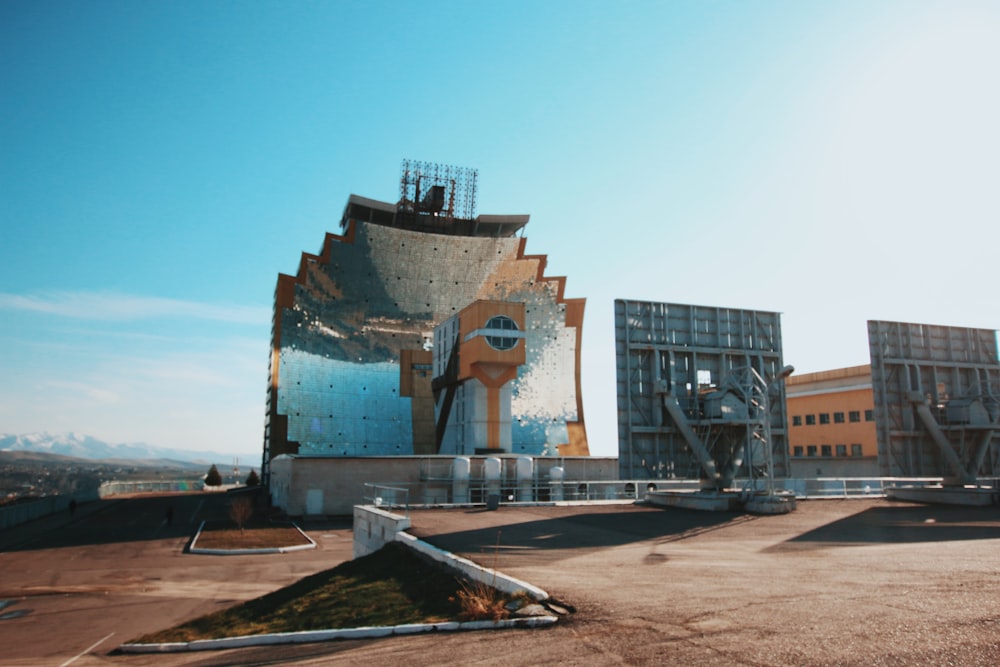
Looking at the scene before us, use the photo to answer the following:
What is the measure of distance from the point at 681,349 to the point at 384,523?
50.0ft

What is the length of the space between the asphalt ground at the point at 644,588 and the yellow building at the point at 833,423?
23467 millimetres

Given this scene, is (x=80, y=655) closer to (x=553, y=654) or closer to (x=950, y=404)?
(x=553, y=654)

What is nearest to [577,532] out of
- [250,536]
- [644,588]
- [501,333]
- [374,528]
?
[374,528]

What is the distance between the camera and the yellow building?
48188mm

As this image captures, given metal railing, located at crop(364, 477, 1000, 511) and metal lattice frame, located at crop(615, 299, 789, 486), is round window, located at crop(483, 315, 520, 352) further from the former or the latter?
metal lattice frame, located at crop(615, 299, 789, 486)

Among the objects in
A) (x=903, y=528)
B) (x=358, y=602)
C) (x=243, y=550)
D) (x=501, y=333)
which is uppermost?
(x=501, y=333)

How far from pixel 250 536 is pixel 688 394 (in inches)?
773

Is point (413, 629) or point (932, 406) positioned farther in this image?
point (932, 406)

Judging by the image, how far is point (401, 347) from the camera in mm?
54969

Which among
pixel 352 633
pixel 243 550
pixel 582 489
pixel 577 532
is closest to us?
pixel 352 633

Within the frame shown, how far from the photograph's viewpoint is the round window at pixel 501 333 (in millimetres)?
40469

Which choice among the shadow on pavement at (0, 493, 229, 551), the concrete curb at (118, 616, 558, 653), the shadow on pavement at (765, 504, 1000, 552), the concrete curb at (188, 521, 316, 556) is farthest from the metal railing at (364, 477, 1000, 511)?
the concrete curb at (118, 616, 558, 653)

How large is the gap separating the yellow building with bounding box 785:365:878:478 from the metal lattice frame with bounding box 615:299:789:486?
20167 mm

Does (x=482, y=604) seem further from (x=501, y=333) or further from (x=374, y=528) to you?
(x=501, y=333)
